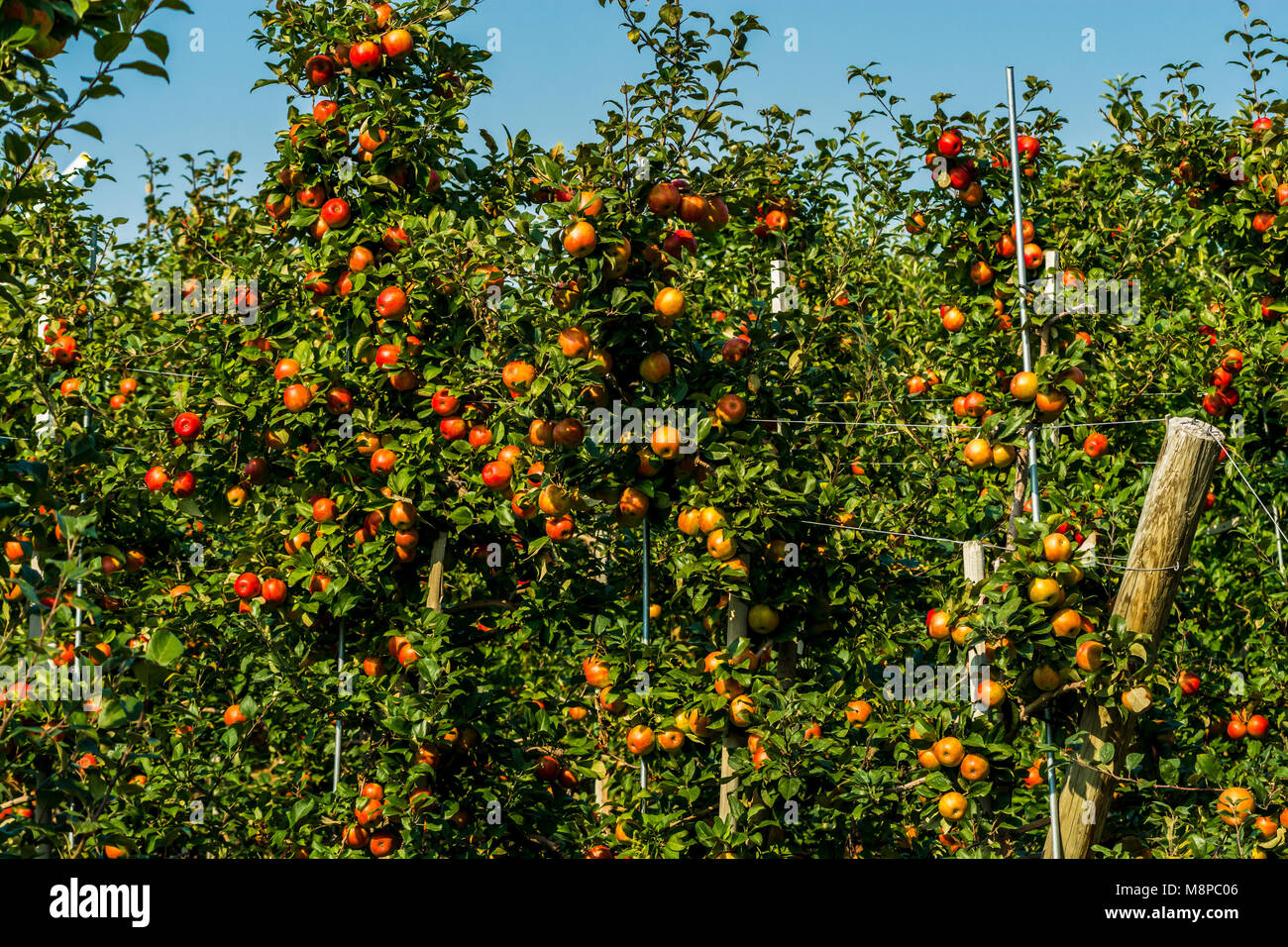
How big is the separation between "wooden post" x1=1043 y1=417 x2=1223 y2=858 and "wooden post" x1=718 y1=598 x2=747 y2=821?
1.13 meters

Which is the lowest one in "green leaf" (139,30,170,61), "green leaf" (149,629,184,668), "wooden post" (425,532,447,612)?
"green leaf" (149,629,184,668)

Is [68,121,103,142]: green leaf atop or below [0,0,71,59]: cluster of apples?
below

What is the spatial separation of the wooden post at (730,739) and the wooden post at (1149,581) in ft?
3.71

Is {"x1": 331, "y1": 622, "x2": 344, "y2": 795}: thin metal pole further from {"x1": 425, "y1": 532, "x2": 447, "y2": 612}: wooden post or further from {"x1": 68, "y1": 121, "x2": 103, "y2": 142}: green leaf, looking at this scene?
{"x1": 68, "y1": 121, "x2": 103, "y2": 142}: green leaf

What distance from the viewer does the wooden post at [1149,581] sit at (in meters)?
3.60

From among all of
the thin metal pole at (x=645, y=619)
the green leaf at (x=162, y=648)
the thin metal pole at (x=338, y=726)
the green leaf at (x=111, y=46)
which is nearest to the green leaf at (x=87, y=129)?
the green leaf at (x=111, y=46)

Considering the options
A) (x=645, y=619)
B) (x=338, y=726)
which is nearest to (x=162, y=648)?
(x=645, y=619)

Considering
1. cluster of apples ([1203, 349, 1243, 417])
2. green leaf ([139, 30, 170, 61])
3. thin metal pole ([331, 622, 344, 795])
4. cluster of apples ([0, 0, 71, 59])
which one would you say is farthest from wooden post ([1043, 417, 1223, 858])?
cluster of apples ([0, 0, 71, 59])

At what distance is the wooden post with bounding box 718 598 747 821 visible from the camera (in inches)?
165

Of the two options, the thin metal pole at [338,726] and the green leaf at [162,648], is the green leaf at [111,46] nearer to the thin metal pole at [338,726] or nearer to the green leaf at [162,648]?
the green leaf at [162,648]

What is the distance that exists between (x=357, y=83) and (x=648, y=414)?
2.13 m

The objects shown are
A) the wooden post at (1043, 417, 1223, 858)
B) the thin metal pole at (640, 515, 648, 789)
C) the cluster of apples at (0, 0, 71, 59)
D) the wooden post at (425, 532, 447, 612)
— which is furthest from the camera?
the wooden post at (425, 532, 447, 612)

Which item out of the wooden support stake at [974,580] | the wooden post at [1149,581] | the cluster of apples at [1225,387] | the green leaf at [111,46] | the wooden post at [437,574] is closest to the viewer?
the green leaf at [111,46]
